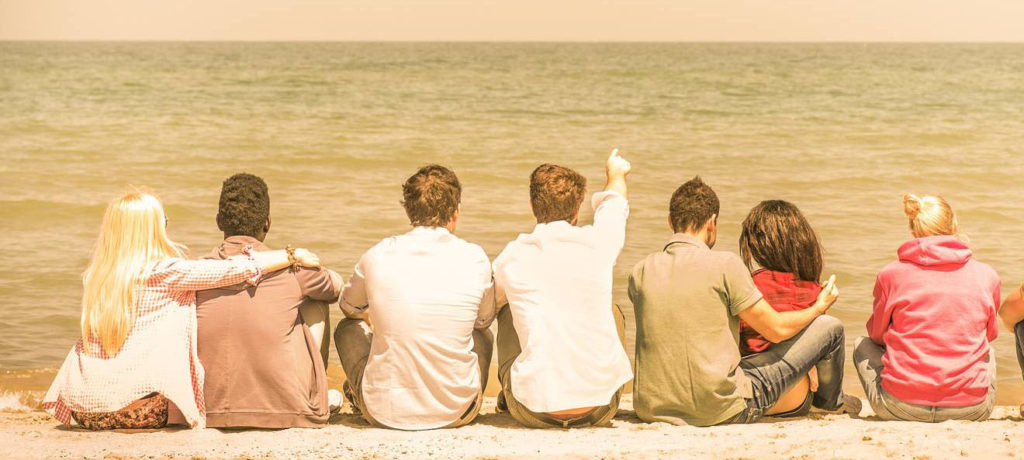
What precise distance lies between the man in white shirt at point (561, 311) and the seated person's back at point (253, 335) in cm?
77

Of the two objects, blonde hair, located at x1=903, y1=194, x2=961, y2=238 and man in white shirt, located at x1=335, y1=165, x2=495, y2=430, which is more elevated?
blonde hair, located at x1=903, y1=194, x2=961, y2=238

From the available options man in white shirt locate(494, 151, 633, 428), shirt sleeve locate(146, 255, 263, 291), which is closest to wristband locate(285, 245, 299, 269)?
shirt sleeve locate(146, 255, 263, 291)

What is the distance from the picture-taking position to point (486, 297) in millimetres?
3984

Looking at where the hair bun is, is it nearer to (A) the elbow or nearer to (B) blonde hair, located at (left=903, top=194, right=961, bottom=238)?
(B) blonde hair, located at (left=903, top=194, right=961, bottom=238)

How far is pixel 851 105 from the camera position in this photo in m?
26.3

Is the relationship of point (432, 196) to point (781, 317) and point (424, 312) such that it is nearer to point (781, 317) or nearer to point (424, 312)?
point (424, 312)

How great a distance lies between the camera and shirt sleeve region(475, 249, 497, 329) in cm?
396

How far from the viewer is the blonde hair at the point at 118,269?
3736 mm

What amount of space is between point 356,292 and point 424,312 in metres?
0.30

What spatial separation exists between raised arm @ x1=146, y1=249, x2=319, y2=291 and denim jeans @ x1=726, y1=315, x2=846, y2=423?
73.3 inches

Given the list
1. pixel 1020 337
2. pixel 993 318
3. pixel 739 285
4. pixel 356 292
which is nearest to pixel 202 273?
pixel 356 292

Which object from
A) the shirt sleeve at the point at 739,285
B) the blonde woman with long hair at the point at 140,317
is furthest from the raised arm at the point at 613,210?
the blonde woman with long hair at the point at 140,317

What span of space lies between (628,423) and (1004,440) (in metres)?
1.35

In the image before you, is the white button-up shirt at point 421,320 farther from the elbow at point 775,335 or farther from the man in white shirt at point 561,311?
the elbow at point 775,335
